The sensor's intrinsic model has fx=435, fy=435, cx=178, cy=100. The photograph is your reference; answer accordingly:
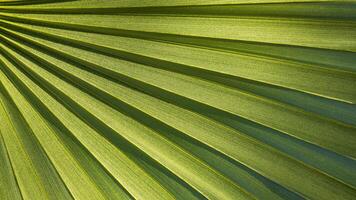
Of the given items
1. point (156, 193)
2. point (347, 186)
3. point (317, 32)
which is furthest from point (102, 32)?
point (347, 186)

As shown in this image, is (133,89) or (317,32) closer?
(317,32)

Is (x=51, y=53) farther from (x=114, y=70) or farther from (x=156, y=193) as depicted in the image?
(x=156, y=193)

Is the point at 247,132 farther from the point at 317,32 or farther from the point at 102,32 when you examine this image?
the point at 102,32

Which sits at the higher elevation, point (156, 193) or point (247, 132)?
point (247, 132)

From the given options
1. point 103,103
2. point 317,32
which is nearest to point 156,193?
point 103,103

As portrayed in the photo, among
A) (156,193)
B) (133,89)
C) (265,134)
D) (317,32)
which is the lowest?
(156,193)

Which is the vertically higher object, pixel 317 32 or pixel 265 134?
pixel 317 32
